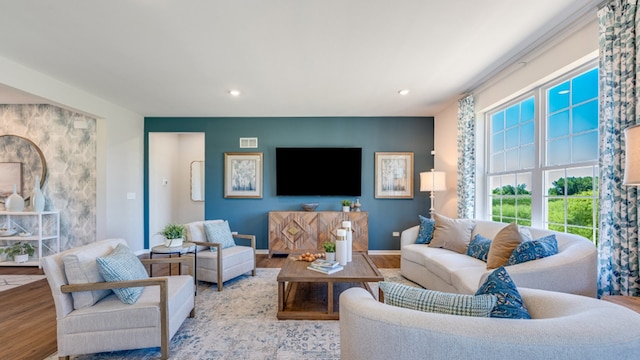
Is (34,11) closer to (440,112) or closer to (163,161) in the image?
(163,161)

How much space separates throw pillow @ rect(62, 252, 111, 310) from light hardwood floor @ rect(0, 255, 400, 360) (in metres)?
0.61

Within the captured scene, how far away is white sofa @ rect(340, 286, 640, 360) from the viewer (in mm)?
859

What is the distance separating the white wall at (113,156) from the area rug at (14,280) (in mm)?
895

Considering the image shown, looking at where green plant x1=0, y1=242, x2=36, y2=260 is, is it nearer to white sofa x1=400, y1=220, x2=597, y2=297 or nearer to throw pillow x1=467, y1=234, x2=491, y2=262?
white sofa x1=400, y1=220, x2=597, y2=297

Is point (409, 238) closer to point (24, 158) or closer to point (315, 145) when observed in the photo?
point (315, 145)

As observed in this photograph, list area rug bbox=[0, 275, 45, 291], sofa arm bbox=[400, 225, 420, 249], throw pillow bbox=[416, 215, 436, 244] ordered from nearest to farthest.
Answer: area rug bbox=[0, 275, 45, 291]
throw pillow bbox=[416, 215, 436, 244]
sofa arm bbox=[400, 225, 420, 249]

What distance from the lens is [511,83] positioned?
322cm

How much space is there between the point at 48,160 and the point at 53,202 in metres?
0.72

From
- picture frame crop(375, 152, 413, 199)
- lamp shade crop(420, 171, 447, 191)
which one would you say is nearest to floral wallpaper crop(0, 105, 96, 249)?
picture frame crop(375, 152, 413, 199)

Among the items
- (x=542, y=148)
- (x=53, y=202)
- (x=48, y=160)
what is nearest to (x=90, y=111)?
(x=48, y=160)

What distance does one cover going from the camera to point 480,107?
151 inches

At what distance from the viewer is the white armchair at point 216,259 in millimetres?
3324

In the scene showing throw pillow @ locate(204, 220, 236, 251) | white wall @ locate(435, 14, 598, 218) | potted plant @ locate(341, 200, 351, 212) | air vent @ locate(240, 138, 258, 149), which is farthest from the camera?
air vent @ locate(240, 138, 258, 149)

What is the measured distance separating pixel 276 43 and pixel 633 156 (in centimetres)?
265
